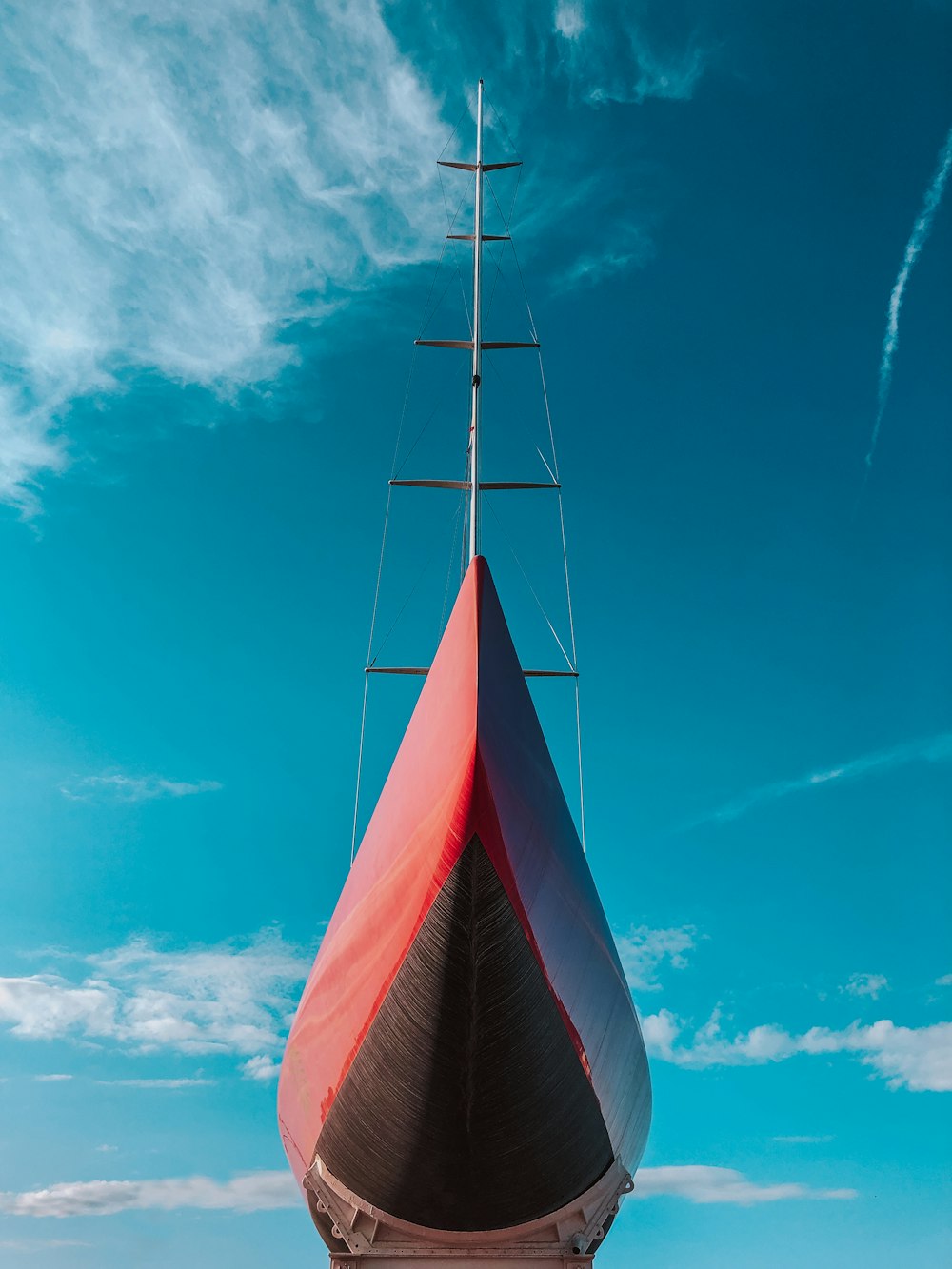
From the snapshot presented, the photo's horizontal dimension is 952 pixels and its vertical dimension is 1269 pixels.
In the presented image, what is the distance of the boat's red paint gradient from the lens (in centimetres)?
731

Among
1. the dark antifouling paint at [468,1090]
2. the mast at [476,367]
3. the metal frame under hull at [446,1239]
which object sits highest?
the mast at [476,367]

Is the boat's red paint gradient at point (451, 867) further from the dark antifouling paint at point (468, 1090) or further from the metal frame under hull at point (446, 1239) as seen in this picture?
the metal frame under hull at point (446, 1239)

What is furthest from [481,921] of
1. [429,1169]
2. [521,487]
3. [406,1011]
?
[521,487]

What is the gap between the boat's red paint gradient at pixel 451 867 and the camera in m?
7.31

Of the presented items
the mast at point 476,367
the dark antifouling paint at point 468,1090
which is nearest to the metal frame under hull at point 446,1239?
the dark antifouling paint at point 468,1090

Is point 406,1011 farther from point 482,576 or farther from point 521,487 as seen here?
point 521,487

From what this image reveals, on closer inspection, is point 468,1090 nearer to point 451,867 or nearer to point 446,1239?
point 451,867

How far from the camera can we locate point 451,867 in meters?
7.06

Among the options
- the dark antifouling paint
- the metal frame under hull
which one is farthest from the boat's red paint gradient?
the metal frame under hull

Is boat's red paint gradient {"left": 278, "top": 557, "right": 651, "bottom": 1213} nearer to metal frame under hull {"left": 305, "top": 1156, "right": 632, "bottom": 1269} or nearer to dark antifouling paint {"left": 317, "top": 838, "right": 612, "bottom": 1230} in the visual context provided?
dark antifouling paint {"left": 317, "top": 838, "right": 612, "bottom": 1230}

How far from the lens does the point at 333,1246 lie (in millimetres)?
8578

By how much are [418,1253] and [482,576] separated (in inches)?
217

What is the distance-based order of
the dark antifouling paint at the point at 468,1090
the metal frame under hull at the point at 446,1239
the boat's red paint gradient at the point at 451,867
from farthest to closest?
1. the metal frame under hull at the point at 446,1239
2. the boat's red paint gradient at the point at 451,867
3. the dark antifouling paint at the point at 468,1090

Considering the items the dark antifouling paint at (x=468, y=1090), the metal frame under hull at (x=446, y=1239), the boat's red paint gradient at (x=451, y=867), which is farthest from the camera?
the metal frame under hull at (x=446, y=1239)
